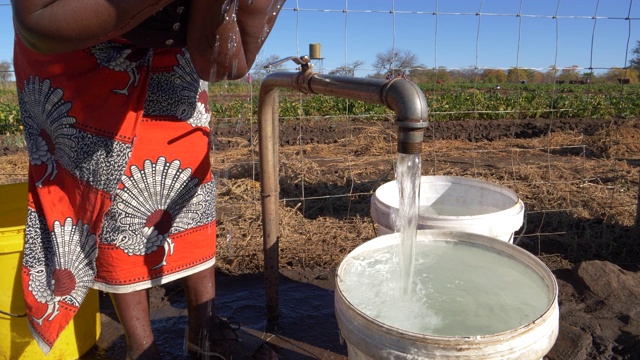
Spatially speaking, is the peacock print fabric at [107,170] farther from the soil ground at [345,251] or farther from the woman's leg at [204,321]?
the soil ground at [345,251]

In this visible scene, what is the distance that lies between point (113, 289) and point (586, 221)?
3243mm

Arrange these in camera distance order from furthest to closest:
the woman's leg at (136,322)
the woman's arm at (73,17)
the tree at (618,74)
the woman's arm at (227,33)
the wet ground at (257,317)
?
the tree at (618,74) → the wet ground at (257,317) → the woman's leg at (136,322) → the woman's arm at (227,33) → the woman's arm at (73,17)

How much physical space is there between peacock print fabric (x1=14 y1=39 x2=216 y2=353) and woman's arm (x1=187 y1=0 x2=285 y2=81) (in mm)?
307

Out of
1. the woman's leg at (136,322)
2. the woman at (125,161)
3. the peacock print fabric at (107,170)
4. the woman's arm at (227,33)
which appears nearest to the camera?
the woman's arm at (227,33)

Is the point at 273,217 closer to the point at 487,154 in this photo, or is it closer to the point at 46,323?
the point at 46,323

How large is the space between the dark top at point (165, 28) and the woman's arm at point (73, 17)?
0.16 meters

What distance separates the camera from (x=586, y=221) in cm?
340

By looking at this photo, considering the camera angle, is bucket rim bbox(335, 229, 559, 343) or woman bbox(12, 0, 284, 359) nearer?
bucket rim bbox(335, 229, 559, 343)

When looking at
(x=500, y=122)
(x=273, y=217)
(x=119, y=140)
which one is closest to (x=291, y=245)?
(x=273, y=217)

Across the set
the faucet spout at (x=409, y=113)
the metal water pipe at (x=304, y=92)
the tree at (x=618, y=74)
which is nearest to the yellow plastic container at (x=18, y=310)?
the metal water pipe at (x=304, y=92)

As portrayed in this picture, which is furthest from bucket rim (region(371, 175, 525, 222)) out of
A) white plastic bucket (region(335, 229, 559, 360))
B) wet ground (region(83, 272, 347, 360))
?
wet ground (region(83, 272, 347, 360))

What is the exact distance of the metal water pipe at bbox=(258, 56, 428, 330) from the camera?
3.46 feet

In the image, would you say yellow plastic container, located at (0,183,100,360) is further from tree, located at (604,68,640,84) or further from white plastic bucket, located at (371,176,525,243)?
tree, located at (604,68,640,84)

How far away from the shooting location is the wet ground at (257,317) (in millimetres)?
1945
